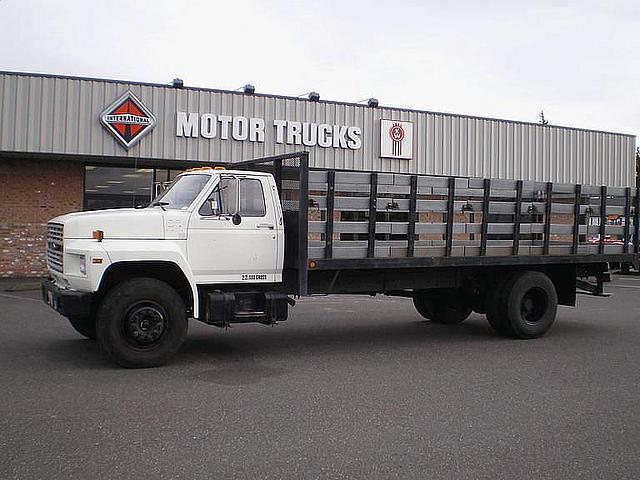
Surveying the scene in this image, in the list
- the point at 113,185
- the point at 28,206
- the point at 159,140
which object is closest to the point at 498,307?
the point at 159,140

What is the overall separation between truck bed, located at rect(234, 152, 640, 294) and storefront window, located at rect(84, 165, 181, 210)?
11527 millimetres

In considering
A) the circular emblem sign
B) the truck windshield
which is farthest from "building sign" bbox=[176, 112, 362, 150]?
the truck windshield

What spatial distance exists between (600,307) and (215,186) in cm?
1012

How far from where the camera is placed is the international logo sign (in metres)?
18.9

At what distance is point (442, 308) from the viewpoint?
503 inches

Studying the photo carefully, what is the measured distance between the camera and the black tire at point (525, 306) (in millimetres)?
11109

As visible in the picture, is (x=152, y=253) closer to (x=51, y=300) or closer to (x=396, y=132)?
(x=51, y=300)

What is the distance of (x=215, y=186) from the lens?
905cm

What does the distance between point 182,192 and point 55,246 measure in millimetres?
1696

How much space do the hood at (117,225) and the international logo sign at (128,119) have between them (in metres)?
10.7

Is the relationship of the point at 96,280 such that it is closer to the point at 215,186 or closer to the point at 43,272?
Answer: the point at 215,186

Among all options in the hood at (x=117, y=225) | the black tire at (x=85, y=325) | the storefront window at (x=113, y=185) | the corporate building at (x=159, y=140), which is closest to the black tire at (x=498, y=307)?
the hood at (x=117, y=225)

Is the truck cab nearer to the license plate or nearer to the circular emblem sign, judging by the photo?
the license plate

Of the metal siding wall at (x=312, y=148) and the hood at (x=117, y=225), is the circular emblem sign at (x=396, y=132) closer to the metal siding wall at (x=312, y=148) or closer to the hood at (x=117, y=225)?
the metal siding wall at (x=312, y=148)
